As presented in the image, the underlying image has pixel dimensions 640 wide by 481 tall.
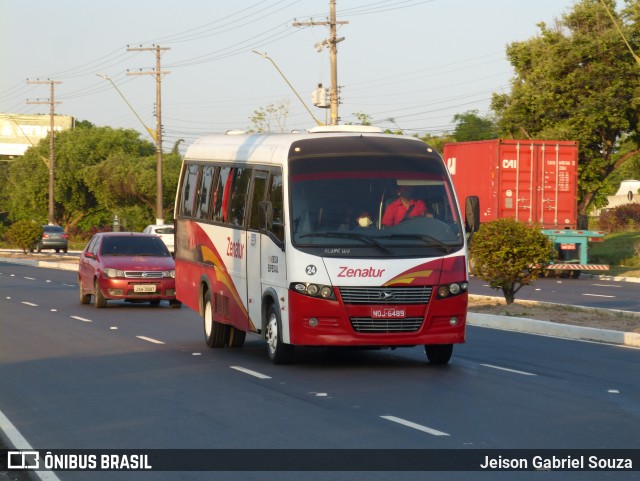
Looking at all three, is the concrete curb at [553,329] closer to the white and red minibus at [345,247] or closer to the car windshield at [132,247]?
the white and red minibus at [345,247]

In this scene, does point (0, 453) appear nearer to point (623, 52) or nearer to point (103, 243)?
point (103, 243)

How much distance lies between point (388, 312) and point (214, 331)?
170 inches

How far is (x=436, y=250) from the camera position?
591 inches

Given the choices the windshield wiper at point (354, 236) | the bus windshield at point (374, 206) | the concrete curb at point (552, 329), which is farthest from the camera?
the concrete curb at point (552, 329)

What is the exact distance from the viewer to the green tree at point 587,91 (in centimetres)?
4947

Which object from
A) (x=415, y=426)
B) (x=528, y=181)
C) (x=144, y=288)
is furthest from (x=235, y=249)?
(x=528, y=181)

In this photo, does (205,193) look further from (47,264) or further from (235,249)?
(47,264)

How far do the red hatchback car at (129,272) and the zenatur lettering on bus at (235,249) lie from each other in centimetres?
916

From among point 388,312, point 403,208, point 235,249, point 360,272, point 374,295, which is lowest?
point 388,312

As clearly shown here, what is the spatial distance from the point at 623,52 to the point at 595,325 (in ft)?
101

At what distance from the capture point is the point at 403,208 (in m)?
15.3

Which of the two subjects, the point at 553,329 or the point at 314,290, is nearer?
the point at 314,290

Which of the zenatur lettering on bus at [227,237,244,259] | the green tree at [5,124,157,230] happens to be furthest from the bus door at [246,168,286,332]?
the green tree at [5,124,157,230]

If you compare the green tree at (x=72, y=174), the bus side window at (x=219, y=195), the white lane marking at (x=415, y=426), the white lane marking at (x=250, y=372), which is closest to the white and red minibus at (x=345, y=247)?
the white lane marking at (x=250, y=372)
